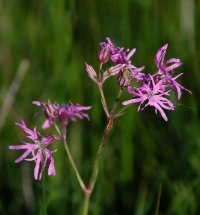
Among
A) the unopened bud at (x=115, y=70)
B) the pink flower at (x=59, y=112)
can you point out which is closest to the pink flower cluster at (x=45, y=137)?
the pink flower at (x=59, y=112)

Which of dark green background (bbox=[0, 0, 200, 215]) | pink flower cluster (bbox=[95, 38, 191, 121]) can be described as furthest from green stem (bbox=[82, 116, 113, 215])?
dark green background (bbox=[0, 0, 200, 215])

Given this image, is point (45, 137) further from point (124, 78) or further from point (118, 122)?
point (118, 122)

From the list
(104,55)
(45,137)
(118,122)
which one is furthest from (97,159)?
(118,122)

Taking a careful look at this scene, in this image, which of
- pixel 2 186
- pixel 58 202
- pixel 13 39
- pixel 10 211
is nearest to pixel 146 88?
pixel 58 202

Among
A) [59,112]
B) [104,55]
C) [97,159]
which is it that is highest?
[104,55]

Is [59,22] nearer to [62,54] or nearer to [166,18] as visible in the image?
[62,54]
